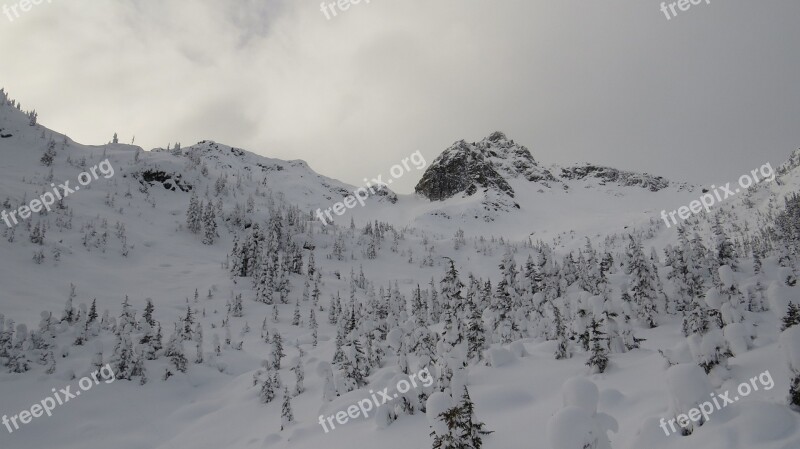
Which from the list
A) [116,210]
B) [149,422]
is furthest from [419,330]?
[116,210]

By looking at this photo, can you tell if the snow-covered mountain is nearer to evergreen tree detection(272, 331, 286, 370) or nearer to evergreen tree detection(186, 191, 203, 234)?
evergreen tree detection(272, 331, 286, 370)

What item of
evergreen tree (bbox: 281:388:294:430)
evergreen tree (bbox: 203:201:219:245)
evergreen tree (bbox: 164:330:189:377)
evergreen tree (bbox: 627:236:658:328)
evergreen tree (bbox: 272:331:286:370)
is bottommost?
evergreen tree (bbox: 627:236:658:328)

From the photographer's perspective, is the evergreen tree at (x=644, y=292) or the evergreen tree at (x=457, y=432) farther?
the evergreen tree at (x=644, y=292)

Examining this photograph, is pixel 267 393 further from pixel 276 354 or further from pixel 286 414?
pixel 276 354

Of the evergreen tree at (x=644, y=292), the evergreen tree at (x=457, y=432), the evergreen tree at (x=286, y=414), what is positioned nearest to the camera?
the evergreen tree at (x=457, y=432)

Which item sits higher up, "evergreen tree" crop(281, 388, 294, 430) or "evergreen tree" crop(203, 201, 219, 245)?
"evergreen tree" crop(203, 201, 219, 245)

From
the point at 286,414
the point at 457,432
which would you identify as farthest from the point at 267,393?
the point at 457,432

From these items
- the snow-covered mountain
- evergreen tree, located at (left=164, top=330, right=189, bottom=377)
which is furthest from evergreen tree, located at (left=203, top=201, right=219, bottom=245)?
evergreen tree, located at (left=164, top=330, right=189, bottom=377)

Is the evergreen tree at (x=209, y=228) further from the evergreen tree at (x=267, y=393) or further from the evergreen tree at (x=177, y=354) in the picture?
the evergreen tree at (x=267, y=393)

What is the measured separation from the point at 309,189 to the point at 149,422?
17542 centimetres

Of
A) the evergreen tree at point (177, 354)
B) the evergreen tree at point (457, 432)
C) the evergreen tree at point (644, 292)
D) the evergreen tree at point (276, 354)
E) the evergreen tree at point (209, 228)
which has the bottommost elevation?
the evergreen tree at point (644, 292)

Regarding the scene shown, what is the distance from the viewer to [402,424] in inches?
509

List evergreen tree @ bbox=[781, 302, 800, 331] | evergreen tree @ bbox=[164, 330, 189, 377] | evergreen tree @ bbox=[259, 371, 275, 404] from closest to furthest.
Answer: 1. evergreen tree @ bbox=[781, 302, 800, 331]
2. evergreen tree @ bbox=[259, 371, 275, 404]
3. evergreen tree @ bbox=[164, 330, 189, 377]

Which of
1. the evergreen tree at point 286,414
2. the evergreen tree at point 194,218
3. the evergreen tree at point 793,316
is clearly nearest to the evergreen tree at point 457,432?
the evergreen tree at point 793,316
